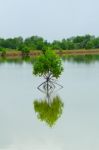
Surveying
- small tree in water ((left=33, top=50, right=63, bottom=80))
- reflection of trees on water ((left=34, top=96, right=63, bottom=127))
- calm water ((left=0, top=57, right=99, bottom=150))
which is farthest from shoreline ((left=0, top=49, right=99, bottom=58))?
reflection of trees on water ((left=34, top=96, right=63, bottom=127))

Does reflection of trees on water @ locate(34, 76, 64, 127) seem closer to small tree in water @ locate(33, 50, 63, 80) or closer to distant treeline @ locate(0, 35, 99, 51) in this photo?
small tree in water @ locate(33, 50, 63, 80)

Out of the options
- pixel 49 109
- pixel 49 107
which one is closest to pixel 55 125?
pixel 49 109

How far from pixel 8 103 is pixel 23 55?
215 ft

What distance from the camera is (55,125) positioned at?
2277cm

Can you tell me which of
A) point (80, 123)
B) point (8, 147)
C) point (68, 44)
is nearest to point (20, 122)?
point (80, 123)

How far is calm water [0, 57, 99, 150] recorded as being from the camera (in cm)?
1922

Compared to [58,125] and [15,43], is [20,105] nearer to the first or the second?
[58,125]

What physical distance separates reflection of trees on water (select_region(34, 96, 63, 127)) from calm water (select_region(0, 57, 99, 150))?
1.00 feet

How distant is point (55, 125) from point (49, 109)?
444cm

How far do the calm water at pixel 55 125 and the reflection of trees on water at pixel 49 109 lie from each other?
1.00 feet

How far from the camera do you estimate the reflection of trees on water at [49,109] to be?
2447cm

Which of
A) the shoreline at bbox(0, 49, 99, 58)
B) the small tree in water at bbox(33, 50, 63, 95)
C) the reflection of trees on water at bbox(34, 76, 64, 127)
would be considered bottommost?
the shoreline at bbox(0, 49, 99, 58)

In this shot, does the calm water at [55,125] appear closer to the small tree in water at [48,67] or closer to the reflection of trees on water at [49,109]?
the reflection of trees on water at [49,109]

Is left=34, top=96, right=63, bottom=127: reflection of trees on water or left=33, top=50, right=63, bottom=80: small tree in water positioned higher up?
left=33, top=50, right=63, bottom=80: small tree in water
